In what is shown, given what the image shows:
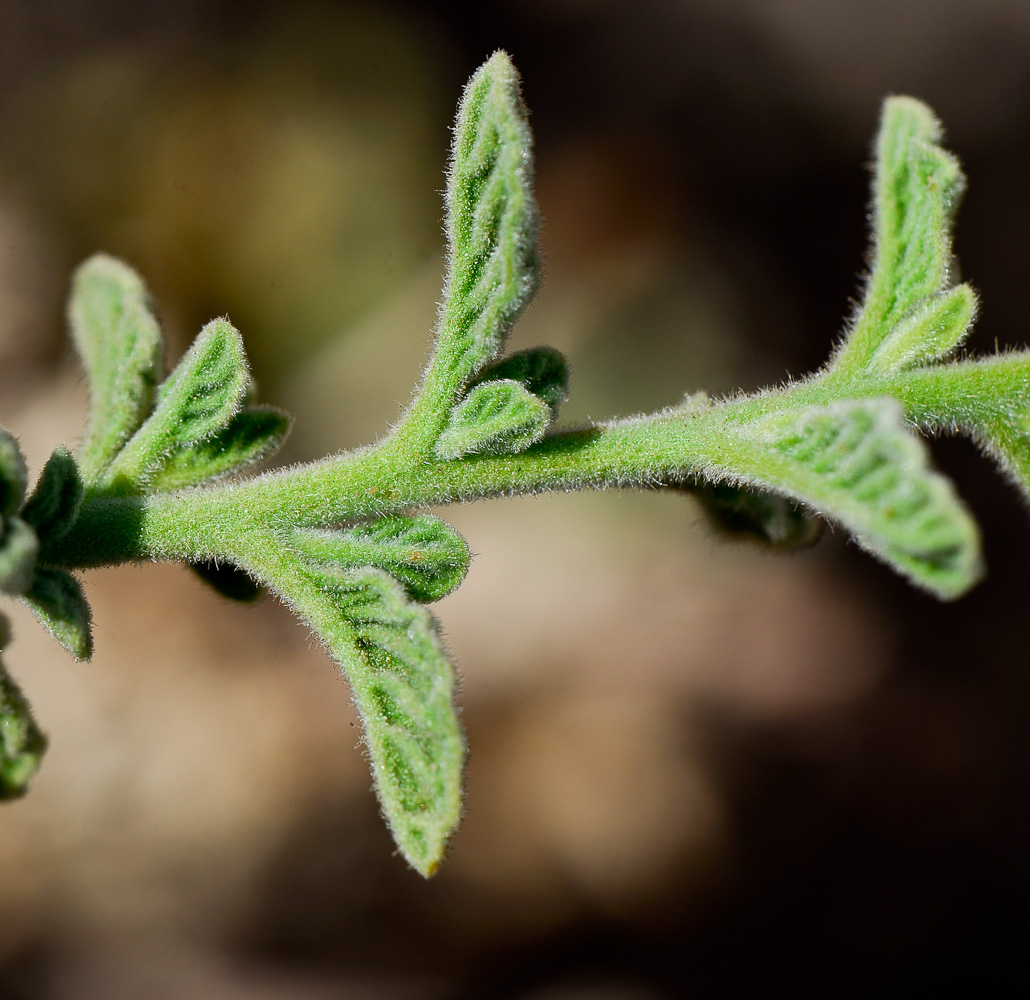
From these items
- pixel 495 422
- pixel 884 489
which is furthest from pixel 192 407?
pixel 884 489

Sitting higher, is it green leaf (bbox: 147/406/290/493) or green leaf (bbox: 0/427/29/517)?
green leaf (bbox: 147/406/290/493)

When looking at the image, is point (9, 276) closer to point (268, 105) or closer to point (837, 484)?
point (268, 105)

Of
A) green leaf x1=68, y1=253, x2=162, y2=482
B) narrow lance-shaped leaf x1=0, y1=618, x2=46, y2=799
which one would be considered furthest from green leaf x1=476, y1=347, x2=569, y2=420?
narrow lance-shaped leaf x1=0, y1=618, x2=46, y2=799

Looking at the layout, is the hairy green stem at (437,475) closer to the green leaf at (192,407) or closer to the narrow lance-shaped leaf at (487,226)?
the green leaf at (192,407)

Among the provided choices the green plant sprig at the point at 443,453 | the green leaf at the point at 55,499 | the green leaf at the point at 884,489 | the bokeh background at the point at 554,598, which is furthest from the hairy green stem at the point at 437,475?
the bokeh background at the point at 554,598

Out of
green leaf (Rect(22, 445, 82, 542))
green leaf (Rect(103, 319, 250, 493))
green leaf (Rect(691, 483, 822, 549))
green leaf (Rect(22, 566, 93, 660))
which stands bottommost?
green leaf (Rect(22, 566, 93, 660))

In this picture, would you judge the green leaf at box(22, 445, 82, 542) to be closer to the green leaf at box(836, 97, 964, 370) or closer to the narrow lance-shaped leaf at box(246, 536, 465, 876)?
the narrow lance-shaped leaf at box(246, 536, 465, 876)

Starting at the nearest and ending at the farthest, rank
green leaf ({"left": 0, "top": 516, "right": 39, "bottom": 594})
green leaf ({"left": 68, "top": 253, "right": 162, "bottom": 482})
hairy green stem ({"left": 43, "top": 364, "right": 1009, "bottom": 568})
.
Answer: green leaf ({"left": 0, "top": 516, "right": 39, "bottom": 594})
hairy green stem ({"left": 43, "top": 364, "right": 1009, "bottom": 568})
green leaf ({"left": 68, "top": 253, "right": 162, "bottom": 482})
